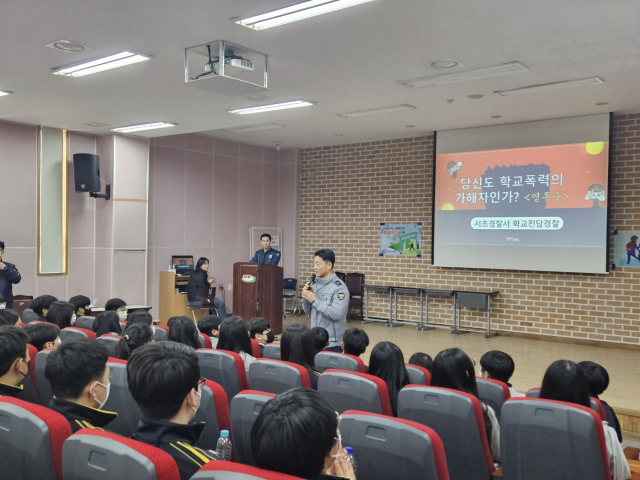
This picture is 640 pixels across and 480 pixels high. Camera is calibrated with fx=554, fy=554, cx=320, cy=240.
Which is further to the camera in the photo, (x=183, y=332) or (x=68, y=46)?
(x=68, y=46)

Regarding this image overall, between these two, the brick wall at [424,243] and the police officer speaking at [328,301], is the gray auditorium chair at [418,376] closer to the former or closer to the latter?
the police officer speaking at [328,301]

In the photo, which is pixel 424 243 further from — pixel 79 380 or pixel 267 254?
pixel 79 380

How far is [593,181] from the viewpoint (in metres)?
8.08

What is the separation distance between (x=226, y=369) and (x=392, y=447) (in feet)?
5.33

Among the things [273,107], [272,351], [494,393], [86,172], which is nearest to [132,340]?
[272,351]

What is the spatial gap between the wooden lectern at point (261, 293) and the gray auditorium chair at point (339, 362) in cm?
505

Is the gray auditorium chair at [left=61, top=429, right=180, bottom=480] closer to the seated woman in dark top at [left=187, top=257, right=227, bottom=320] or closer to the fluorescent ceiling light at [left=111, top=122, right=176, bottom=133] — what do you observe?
the fluorescent ceiling light at [left=111, top=122, right=176, bottom=133]

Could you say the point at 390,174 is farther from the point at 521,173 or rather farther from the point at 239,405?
the point at 239,405

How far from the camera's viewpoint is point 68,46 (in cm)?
474

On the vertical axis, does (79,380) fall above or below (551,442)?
above

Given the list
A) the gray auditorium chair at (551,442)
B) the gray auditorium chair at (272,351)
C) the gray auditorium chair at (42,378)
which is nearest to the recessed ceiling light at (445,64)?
the gray auditorium chair at (272,351)

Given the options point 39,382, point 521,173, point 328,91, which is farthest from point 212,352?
point 521,173

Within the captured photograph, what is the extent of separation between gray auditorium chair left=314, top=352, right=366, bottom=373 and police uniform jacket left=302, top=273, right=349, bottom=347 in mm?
1017

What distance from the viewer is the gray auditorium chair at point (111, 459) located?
1356 mm
